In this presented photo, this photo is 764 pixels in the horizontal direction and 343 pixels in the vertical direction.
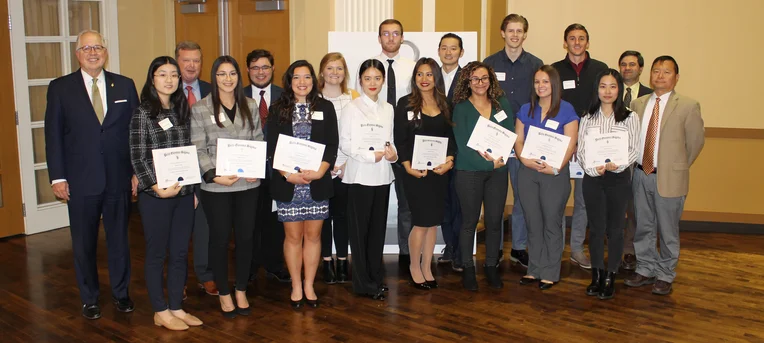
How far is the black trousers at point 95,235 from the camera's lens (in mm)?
Result: 4086

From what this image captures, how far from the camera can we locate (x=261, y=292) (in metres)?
4.66

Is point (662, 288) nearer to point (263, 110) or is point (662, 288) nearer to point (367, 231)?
point (367, 231)

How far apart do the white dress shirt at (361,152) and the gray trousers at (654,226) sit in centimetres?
174

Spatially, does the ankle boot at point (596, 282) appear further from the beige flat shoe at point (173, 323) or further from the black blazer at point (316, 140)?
the beige flat shoe at point (173, 323)

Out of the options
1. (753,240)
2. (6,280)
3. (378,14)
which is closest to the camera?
(6,280)

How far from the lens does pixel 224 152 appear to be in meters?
3.88

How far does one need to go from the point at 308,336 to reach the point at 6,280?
7.84 feet

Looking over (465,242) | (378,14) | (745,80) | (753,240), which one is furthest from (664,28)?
(465,242)

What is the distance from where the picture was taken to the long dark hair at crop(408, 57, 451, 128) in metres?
4.48

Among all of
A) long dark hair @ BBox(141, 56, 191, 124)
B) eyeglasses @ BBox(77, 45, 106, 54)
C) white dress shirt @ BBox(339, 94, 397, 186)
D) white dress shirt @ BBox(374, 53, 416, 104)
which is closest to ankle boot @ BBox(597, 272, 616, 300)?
white dress shirt @ BBox(339, 94, 397, 186)

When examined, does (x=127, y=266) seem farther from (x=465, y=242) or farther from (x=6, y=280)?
(x=465, y=242)

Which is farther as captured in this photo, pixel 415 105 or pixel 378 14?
pixel 378 14

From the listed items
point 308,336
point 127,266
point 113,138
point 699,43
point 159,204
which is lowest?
point 308,336

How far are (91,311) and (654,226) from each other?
11.9 ft
